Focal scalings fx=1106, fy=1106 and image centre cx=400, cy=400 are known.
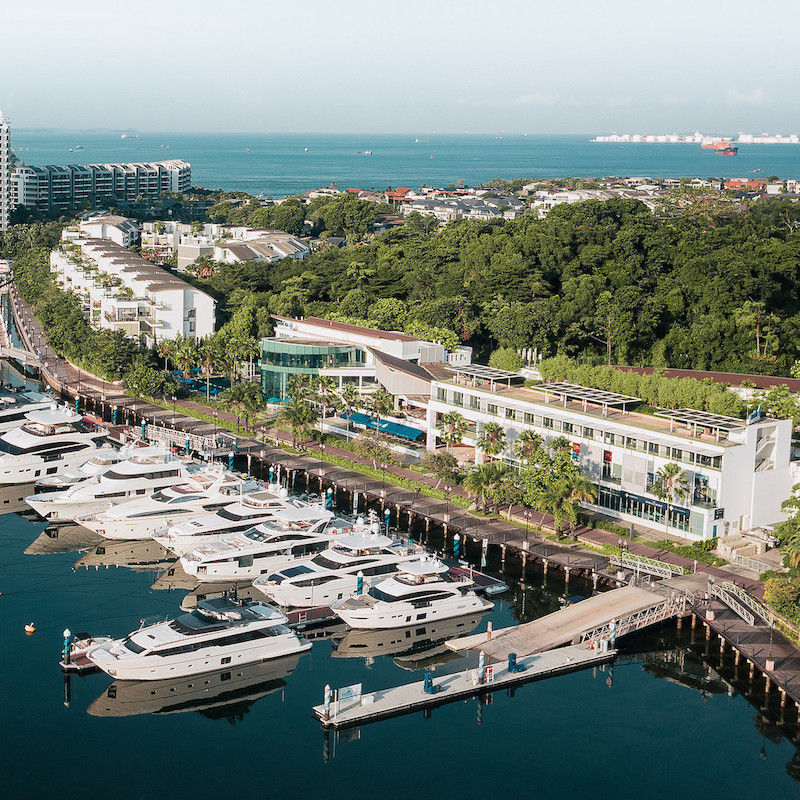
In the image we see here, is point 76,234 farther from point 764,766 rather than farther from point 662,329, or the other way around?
point 764,766

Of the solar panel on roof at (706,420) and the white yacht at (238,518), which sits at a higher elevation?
the solar panel on roof at (706,420)

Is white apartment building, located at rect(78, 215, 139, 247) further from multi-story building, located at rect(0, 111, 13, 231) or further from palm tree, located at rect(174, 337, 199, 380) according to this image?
palm tree, located at rect(174, 337, 199, 380)

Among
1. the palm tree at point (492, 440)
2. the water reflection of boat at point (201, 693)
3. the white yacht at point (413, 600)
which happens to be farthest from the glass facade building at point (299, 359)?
the water reflection of boat at point (201, 693)

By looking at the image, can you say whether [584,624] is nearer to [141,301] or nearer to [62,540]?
[62,540]

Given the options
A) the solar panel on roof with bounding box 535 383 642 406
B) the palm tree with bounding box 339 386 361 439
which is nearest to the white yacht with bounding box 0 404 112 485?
the palm tree with bounding box 339 386 361 439

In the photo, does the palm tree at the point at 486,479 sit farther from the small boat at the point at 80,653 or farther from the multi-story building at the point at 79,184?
the multi-story building at the point at 79,184

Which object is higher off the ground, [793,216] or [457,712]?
[793,216]

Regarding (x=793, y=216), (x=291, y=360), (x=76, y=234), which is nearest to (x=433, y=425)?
(x=291, y=360)
